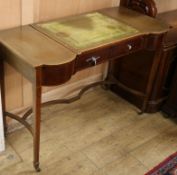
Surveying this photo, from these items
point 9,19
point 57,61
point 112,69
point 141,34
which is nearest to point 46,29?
point 9,19

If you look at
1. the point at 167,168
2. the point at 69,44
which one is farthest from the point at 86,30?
the point at 167,168

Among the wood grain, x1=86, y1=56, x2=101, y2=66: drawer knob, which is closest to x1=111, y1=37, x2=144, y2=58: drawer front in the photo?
x1=86, y1=56, x2=101, y2=66: drawer knob

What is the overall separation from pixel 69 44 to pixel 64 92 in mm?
897

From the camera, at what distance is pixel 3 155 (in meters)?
1.99

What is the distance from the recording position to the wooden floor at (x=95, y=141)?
196cm

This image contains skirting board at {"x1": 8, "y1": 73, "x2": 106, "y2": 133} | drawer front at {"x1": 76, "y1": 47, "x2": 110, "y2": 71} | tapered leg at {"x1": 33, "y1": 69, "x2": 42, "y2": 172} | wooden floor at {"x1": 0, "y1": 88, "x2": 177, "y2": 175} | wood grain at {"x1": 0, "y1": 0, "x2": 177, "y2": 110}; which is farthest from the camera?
skirting board at {"x1": 8, "y1": 73, "x2": 106, "y2": 133}

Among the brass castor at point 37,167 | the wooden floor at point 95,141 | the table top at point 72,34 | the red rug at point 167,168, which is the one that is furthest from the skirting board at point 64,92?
the red rug at point 167,168

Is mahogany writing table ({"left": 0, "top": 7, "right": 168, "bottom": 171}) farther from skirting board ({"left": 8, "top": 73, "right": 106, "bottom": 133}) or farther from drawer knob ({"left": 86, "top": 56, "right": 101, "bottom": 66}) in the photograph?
skirting board ({"left": 8, "top": 73, "right": 106, "bottom": 133})

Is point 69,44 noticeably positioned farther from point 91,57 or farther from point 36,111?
point 36,111

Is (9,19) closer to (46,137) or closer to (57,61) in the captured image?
(57,61)

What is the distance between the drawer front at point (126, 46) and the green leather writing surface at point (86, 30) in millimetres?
48

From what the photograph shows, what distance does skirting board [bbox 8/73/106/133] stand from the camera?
7.25 feet

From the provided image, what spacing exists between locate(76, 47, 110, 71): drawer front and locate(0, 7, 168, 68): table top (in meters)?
0.04

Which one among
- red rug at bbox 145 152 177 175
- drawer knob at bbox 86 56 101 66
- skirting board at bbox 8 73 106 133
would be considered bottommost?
red rug at bbox 145 152 177 175
